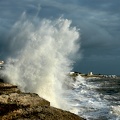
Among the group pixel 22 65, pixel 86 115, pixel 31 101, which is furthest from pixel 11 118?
pixel 22 65

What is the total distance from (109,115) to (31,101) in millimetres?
6543

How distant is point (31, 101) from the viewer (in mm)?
14664

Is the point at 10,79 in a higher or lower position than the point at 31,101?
higher

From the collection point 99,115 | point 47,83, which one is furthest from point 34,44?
point 99,115

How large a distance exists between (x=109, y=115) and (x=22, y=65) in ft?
39.0

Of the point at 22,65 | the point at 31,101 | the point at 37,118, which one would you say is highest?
the point at 22,65

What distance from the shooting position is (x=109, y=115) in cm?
1964

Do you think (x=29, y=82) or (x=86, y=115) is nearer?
(x=86, y=115)

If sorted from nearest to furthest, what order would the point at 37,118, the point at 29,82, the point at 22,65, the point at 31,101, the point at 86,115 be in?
the point at 37,118 → the point at 31,101 → the point at 86,115 → the point at 29,82 → the point at 22,65

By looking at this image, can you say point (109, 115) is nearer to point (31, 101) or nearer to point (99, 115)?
point (99, 115)

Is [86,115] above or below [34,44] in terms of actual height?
below

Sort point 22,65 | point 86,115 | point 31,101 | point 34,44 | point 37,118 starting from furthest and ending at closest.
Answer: point 34,44
point 22,65
point 86,115
point 31,101
point 37,118

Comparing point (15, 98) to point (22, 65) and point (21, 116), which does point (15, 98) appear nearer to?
point (21, 116)

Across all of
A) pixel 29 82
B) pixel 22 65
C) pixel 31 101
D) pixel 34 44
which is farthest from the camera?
pixel 34 44
